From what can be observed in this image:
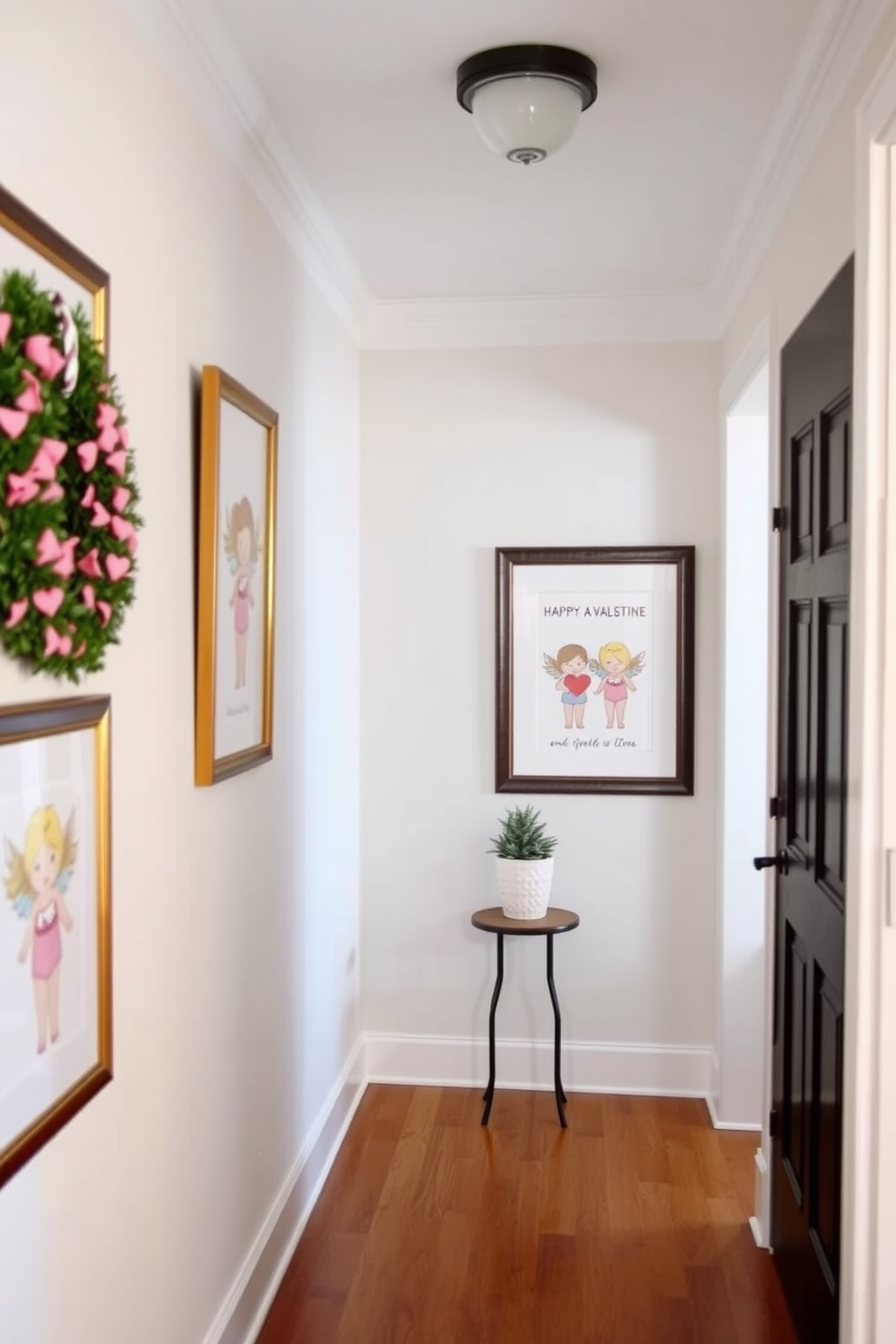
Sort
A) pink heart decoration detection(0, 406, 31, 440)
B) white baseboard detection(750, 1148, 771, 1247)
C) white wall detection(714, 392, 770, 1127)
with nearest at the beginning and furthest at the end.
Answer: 1. pink heart decoration detection(0, 406, 31, 440)
2. white baseboard detection(750, 1148, 771, 1247)
3. white wall detection(714, 392, 770, 1127)

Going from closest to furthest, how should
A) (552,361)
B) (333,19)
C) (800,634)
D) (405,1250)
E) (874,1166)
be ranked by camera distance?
(874,1166) < (333,19) < (800,634) < (405,1250) < (552,361)

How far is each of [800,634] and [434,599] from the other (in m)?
1.61

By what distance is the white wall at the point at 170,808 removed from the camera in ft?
4.97

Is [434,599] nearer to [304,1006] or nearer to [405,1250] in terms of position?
[304,1006]

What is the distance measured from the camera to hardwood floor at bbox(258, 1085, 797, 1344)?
248 centimetres

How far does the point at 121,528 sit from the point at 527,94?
1251 millimetres

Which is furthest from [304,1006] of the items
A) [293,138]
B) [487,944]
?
[293,138]

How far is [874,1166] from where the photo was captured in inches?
70.6

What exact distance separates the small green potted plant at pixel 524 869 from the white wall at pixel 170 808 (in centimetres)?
78

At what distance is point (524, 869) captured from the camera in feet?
11.7

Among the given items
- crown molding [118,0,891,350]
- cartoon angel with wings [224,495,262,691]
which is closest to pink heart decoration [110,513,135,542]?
cartoon angel with wings [224,495,262,691]

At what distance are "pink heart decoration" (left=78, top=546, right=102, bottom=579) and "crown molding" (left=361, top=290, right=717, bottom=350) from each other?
251 cm

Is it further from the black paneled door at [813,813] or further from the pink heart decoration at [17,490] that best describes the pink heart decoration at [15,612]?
the black paneled door at [813,813]

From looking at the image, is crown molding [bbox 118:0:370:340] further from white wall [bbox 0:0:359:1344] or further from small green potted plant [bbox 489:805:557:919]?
small green potted plant [bbox 489:805:557:919]
